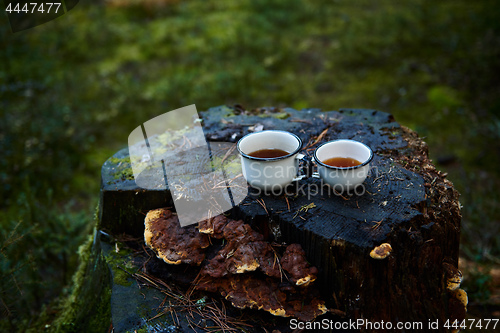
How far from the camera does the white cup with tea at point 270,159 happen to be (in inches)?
87.2

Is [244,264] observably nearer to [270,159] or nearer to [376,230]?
[270,159]

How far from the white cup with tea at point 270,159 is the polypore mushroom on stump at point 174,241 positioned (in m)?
0.49

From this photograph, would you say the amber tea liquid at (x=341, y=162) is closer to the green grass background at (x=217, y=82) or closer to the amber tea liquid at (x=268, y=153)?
the amber tea liquid at (x=268, y=153)

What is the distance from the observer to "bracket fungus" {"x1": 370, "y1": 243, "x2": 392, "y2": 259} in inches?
77.1

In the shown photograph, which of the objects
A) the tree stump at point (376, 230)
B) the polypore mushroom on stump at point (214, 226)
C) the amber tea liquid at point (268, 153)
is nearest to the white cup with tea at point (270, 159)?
the amber tea liquid at point (268, 153)

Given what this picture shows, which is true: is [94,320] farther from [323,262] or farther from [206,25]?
[206,25]

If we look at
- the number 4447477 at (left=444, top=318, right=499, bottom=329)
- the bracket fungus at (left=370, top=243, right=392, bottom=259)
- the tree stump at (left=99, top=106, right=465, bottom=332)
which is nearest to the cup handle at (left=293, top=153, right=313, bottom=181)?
the tree stump at (left=99, top=106, right=465, bottom=332)

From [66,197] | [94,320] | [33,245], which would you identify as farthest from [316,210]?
[66,197]

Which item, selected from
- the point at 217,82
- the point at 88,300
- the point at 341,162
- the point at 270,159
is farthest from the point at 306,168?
the point at 217,82

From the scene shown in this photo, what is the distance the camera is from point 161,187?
8.39 feet

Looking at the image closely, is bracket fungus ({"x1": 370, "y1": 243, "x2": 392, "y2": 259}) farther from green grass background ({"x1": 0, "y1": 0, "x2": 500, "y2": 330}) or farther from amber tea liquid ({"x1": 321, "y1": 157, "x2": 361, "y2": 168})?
green grass background ({"x1": 0, "y1": 0, "x2": 500, "y2": 330})

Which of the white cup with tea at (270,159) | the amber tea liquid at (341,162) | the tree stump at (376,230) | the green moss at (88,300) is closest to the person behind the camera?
the tree stump at (376,230)

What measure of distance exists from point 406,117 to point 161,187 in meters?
4.48

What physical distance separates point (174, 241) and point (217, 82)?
466 centimetres
